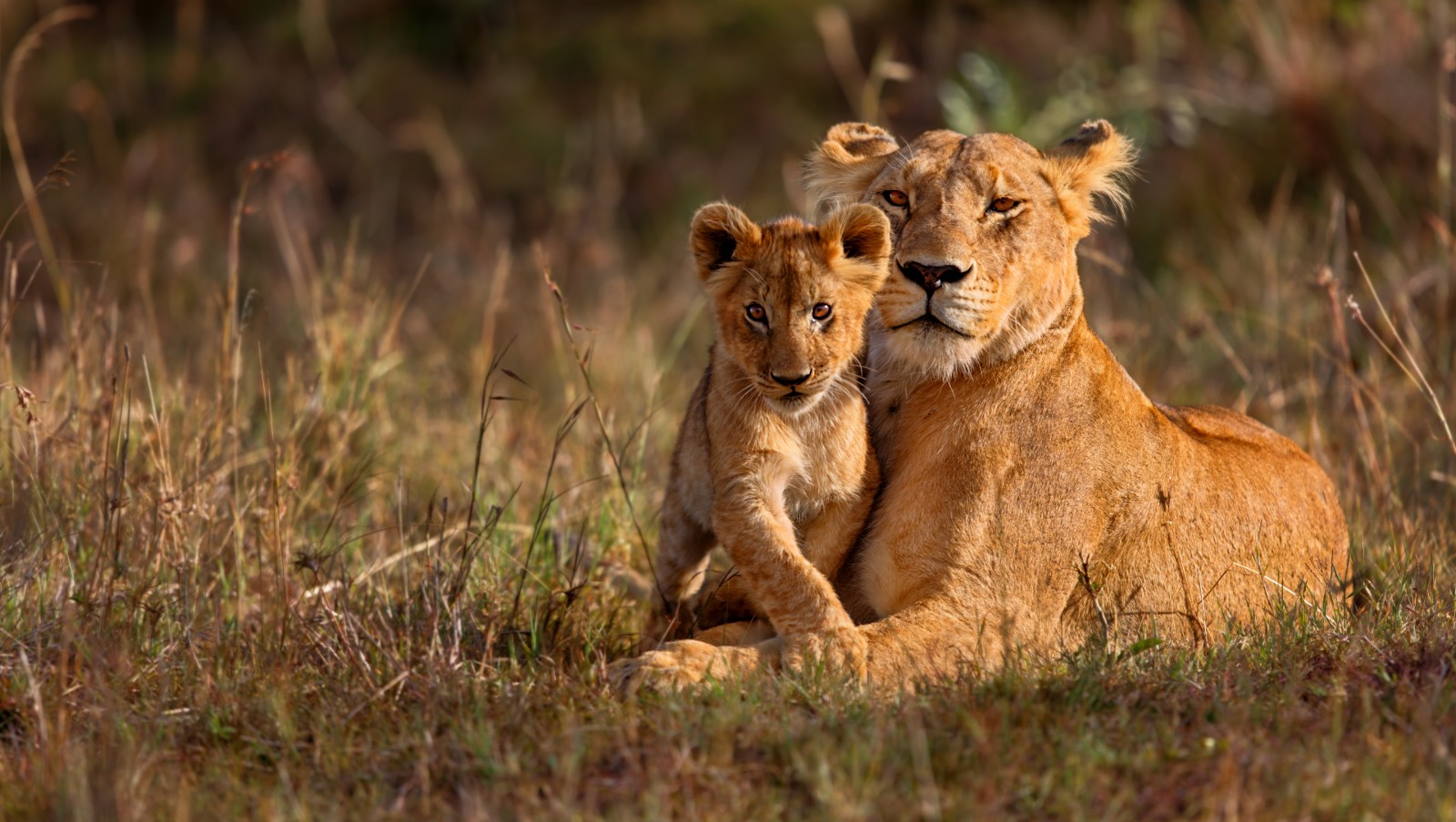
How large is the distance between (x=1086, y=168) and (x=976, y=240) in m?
0.69

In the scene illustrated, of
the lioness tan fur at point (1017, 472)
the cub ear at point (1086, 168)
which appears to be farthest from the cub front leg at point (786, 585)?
the cub ear at point (1086, 168)

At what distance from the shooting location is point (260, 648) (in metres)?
4.59

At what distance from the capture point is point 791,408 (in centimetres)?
449

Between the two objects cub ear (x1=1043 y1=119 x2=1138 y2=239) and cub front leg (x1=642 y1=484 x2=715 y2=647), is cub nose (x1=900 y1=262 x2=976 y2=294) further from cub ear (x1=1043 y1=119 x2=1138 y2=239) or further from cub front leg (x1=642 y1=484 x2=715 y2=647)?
cub front leg (x1=642 y1=484 x2=715 y2=647)

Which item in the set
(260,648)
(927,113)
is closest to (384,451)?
(260,648)

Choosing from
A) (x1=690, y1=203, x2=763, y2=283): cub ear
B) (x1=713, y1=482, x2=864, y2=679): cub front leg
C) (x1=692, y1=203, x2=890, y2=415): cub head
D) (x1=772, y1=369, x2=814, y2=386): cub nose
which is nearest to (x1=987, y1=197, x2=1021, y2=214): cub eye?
(x1=692, y1=203, x2=890, y2=415): cub head

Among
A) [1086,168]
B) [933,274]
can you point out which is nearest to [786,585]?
[933,274]

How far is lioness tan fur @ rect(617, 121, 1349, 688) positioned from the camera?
457 cm

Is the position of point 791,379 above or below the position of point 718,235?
below

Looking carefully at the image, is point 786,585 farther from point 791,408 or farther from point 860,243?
point 860,243

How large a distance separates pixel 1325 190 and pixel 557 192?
5.83 metres

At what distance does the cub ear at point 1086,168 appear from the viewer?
5.02 meters

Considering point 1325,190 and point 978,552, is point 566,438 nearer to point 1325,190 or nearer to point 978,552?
point 978,552

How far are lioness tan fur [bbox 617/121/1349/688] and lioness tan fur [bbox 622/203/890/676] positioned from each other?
122mm
